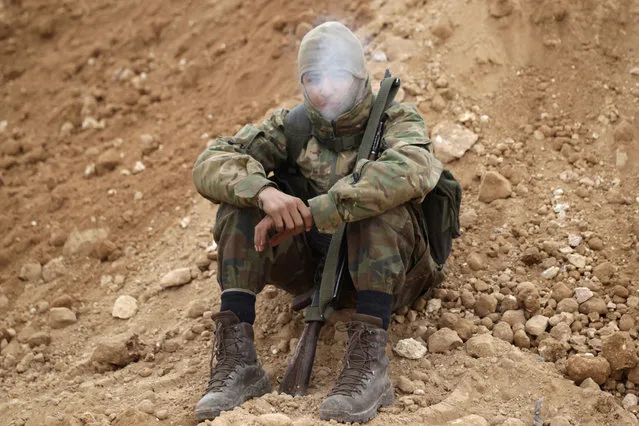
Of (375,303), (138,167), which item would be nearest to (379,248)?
(375,303)

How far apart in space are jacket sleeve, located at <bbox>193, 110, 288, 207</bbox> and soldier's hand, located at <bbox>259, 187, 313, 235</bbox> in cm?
11

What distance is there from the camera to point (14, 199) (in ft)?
20.0

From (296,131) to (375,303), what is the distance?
37.2 inches

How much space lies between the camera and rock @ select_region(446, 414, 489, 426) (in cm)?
334

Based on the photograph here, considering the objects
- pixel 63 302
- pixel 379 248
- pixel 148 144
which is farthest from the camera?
pixel 148 144

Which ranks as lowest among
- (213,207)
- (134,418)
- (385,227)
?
(213,207)

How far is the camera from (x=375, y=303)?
3.60 m

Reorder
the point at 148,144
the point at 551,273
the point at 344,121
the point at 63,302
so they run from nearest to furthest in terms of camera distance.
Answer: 1. the point at 344,121
2. the point at 551,273
3. the point at 63,302
4. the point at 148,144

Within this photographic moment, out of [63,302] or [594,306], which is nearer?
[594,306]

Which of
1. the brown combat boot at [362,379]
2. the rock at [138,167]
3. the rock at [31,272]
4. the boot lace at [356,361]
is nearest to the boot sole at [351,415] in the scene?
the brown combat boot at [362,379]

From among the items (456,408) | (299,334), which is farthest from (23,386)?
(456,408)

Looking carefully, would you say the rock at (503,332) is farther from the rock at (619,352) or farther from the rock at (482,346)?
the rock at (619,352)

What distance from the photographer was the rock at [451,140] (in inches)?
199

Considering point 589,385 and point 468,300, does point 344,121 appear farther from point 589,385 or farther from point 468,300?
point 589,385
